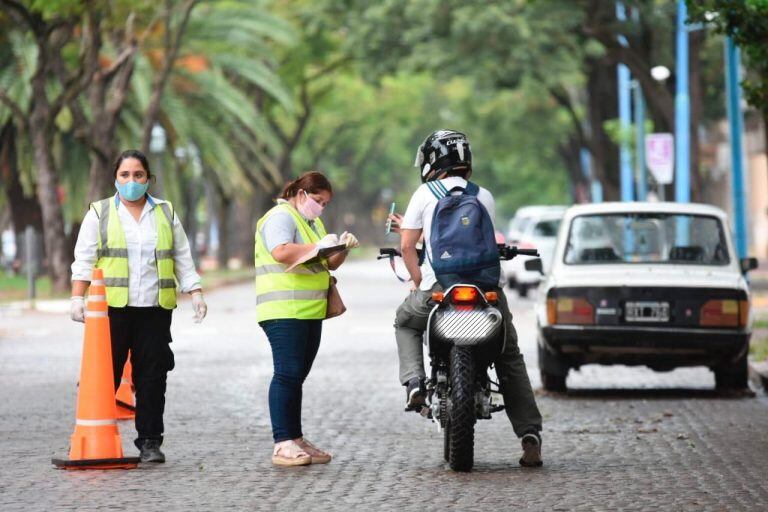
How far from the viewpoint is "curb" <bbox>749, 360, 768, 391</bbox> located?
14828 mm

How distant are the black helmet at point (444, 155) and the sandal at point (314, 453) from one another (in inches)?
61.3

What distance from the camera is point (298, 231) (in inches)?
385

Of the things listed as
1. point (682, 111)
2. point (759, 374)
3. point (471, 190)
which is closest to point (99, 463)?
point (471, 190)

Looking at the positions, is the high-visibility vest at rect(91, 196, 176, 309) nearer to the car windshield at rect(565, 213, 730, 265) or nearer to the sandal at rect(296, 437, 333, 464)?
the sandal at rect(296, 437, 333, 464)

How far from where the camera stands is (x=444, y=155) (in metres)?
9.56

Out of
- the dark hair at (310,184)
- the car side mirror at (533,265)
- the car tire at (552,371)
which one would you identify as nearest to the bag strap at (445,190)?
the dark hair at (310,184)

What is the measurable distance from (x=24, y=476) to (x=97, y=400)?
55cm

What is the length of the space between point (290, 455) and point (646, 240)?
5.77 meters

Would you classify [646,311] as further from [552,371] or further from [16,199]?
[16,199]

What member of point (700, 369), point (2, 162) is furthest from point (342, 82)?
point (700, 369)

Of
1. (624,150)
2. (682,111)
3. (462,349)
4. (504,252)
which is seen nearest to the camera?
(462,349)

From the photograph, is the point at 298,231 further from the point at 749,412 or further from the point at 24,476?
the point at 749,412

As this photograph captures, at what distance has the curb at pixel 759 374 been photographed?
14.8m

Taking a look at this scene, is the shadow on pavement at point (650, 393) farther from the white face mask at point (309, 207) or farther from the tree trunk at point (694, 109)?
the tree trunk at point (694, 109)
